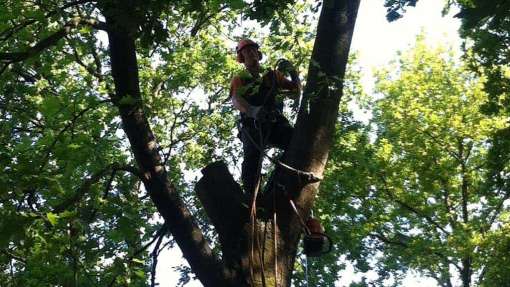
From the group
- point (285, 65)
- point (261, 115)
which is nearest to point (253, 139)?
point (261, 115)

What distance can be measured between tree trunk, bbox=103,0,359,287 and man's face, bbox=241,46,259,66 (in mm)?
889

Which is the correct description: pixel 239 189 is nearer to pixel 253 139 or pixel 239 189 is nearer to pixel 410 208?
pixel 253 139

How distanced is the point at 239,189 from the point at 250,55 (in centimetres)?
133

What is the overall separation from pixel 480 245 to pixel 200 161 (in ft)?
23.1

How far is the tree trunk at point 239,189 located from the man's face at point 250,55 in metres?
0.89

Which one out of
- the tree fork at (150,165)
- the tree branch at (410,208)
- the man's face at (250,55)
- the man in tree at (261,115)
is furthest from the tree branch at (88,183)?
the tree branch at (410,208)

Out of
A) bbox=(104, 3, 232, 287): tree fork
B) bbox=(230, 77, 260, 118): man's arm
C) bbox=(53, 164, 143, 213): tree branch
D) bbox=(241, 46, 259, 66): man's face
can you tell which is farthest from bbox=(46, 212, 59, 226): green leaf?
bbox=(241, 46, 259, 66): man's face

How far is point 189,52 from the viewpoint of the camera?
12.9 m

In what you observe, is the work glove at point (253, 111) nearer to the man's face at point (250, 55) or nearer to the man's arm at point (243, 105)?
the man's arm at point (243, 105)

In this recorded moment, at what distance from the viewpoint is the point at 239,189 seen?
10.7ft

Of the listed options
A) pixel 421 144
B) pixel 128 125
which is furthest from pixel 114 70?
pixel 421 144

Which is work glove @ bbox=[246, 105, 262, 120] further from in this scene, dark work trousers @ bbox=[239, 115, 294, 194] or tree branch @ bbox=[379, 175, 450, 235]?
tree branch @ bbox=[379, 175, 450, 235]

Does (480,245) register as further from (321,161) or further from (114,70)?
(114,70)

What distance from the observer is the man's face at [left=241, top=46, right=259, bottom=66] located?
415cm
